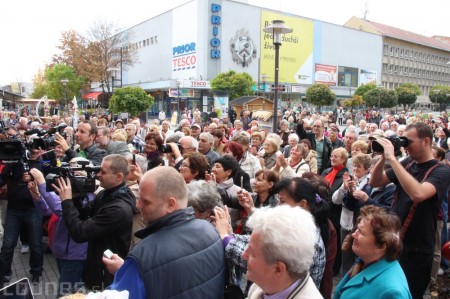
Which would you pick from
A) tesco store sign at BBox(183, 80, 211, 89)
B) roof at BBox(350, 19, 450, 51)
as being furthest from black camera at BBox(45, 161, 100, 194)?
roof at BBox(350, 19, 450, 51)

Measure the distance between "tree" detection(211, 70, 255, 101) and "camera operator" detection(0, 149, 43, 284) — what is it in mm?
34407

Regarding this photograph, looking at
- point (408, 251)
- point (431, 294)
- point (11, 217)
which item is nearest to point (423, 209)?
point (408, 251)

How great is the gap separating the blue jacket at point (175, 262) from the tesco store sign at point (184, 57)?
152 feet

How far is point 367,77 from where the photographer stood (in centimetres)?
6744

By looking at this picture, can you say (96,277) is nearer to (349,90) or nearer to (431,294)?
(431,294)

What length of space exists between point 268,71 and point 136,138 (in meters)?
46.7

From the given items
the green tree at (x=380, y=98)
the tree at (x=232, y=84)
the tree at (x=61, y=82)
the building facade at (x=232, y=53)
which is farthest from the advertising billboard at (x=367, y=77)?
the tree at (x=61, y=82)

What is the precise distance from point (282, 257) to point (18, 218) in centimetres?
421

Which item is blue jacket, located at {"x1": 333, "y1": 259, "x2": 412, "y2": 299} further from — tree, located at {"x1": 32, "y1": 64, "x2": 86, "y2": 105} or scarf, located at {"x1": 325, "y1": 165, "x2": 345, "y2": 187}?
tree, located at {"x1": 32, "y1": 64, "x2": 86, "y2": 105}

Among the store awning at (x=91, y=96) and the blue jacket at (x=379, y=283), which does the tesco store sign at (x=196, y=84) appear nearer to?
the store awning at (x=91, y=96)

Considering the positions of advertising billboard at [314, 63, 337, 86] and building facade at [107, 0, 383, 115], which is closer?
building facade at [107, 0, 383, 115]

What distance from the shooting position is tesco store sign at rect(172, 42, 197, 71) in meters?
47.5

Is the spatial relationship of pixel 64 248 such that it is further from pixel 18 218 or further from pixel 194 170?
pixel 18 218

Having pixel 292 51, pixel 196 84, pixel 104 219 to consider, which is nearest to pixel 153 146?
pixel 104 219
